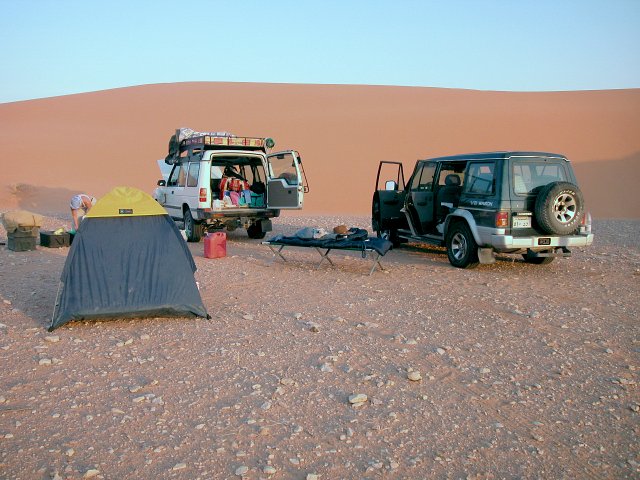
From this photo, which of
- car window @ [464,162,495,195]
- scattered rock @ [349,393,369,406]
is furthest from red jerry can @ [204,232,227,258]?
scattered rock @ [349,393,369,406]

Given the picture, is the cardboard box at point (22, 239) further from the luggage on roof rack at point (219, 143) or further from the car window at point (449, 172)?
Result: the car window at point (449, 172)

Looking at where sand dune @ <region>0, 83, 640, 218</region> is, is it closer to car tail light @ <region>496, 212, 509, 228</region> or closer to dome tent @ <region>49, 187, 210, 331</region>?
car tail light @ <region>496, 212, 509, 228</region>

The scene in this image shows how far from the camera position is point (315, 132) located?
39.9 m

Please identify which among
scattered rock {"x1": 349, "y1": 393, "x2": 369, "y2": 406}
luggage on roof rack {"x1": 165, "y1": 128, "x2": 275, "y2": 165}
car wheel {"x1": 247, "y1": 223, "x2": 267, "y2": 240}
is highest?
luggage on roof rack {"x1": 165, "y1": 128, "x2": 275, "y2": 165}

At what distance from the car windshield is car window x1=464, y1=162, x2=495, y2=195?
0.35m

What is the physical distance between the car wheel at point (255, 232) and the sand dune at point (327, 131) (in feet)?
28.2

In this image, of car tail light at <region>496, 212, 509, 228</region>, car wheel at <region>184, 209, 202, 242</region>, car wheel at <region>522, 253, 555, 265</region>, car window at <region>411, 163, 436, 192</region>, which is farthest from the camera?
car wheel at <region>184, 209, 202, 242</region>

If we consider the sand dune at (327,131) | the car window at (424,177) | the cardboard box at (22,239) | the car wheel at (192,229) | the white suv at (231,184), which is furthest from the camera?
the sand dune at (327,131)

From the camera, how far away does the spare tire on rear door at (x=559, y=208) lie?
327 inches

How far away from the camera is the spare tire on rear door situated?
27.3 feet

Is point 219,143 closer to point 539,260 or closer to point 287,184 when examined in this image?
point 287,184

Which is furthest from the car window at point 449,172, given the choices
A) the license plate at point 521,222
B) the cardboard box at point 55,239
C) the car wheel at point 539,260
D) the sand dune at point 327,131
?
the sand dune at point 327,131

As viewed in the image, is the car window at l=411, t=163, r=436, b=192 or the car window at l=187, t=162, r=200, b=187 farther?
the car window at l=187, t=162, r=200, b=187

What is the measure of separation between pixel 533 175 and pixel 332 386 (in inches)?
222
